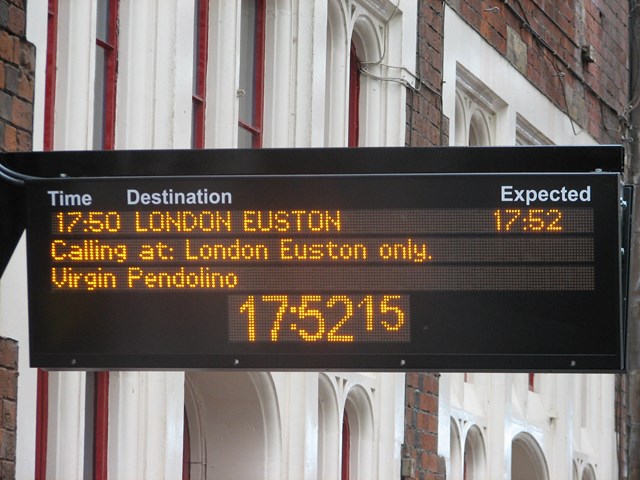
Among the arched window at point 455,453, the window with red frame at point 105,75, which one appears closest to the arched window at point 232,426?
the window with red frame at point 105,75

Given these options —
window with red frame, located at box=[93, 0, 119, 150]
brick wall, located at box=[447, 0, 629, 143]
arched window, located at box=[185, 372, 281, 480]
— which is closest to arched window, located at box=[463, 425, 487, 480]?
brick wall, located at box=[447, 0, 629, 143]

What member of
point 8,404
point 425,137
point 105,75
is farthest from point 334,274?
point 425,137

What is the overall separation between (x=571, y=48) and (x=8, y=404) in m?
12.4

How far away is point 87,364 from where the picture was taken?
7449 mm

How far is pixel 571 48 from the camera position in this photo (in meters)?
20.7

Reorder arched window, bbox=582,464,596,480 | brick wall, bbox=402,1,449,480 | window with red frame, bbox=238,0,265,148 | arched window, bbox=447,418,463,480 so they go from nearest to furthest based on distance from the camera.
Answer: window with red frame, bbox=238,0,265,148, brick wall, bbox=402,1,449,480, arched window, bbox=447,418,463,480, arched window, bbox=582,464,596,480

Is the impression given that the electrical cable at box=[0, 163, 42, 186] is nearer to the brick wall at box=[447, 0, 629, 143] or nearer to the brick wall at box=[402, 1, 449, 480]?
the brick wall at box=[402, 1, 449, 480]

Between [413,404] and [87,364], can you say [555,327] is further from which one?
[413,404]

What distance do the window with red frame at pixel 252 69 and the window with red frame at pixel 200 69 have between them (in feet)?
2.56

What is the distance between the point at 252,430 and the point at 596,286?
603 centimetres

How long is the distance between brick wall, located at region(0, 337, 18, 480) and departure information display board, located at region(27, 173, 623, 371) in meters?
1.96

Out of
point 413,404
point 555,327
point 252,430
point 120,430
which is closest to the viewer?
point 555,327

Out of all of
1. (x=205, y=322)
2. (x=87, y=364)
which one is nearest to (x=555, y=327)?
(x=205, y=322)

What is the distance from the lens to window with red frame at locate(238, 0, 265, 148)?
13.3m
